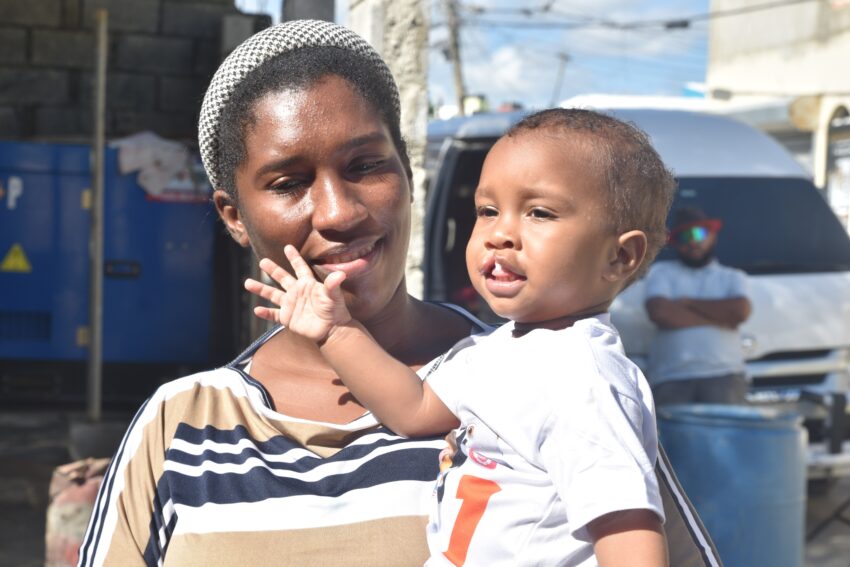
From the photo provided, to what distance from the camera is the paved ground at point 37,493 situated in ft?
19.2

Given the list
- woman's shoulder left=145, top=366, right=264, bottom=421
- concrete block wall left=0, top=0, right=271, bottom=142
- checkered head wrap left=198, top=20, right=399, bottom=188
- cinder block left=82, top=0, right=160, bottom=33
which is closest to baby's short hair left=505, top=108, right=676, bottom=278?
checkered head wrap left=198, top=20, right=399, bottom=188

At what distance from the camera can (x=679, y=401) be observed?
5918mm

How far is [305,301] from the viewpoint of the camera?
1.67 meters

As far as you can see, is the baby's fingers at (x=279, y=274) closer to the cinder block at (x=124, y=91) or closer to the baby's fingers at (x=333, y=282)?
the baby's fingers at (x=333, y=282)

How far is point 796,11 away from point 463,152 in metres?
16.1

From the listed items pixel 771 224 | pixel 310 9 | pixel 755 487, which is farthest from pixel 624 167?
pixel 771 224

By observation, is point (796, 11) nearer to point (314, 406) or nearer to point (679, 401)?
point (679, 401)

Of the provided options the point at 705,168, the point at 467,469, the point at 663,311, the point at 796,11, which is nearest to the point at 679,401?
the point at 663,311

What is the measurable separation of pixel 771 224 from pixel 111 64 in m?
5.30

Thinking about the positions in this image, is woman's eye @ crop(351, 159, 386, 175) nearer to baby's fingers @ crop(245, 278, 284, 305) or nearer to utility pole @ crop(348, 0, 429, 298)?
baby's fingers @ crop(245, 278, 284, 305)

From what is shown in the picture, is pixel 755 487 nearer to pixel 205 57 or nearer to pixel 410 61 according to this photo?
pixel 410 61

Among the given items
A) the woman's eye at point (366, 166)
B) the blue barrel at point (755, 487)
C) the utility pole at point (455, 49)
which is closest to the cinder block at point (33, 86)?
the blue barrel at point (755, 487)

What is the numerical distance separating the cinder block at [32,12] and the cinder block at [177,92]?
962mm

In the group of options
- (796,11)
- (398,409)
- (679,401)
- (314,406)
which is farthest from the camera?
(796,11)
